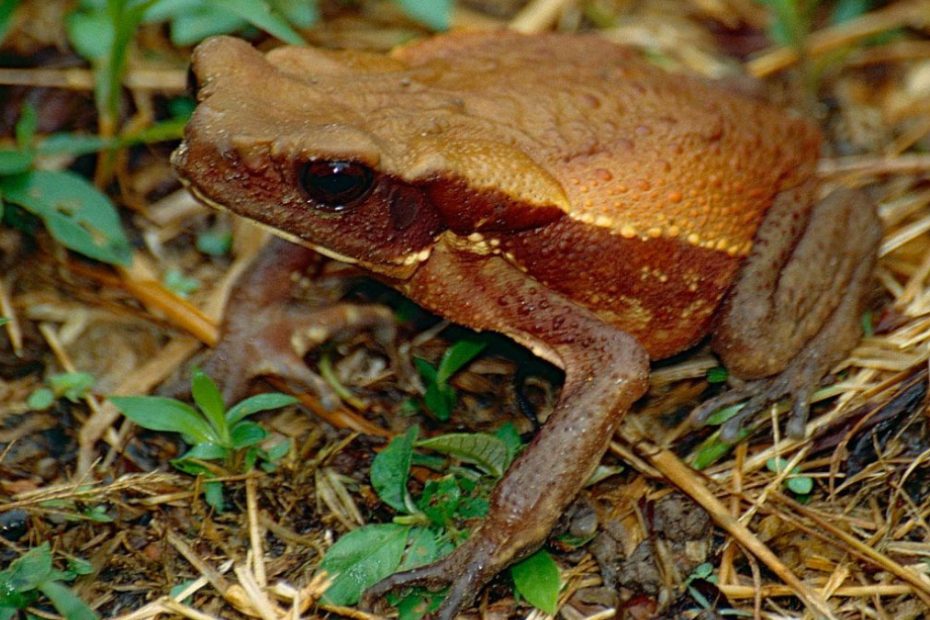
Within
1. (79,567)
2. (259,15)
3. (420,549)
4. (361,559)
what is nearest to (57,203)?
(259,15)

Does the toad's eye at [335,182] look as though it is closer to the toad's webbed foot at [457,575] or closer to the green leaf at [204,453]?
the green leaf at [204,453]

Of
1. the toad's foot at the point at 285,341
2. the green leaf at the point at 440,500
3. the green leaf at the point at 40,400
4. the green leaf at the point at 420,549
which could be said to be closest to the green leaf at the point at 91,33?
the toad's foot at the point at 285,341

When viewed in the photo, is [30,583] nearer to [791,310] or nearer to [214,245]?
[214,245]

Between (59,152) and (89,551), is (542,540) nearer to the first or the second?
(89,551)

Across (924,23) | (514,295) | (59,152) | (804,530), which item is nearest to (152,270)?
(59,152)

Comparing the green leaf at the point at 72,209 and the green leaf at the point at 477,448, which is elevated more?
the green leaf at the point at 72,209

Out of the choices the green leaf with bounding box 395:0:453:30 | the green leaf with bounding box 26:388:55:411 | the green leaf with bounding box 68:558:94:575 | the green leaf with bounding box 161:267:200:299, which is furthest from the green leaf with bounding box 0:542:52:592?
the green leaf with bounding box 395:0:453:30
